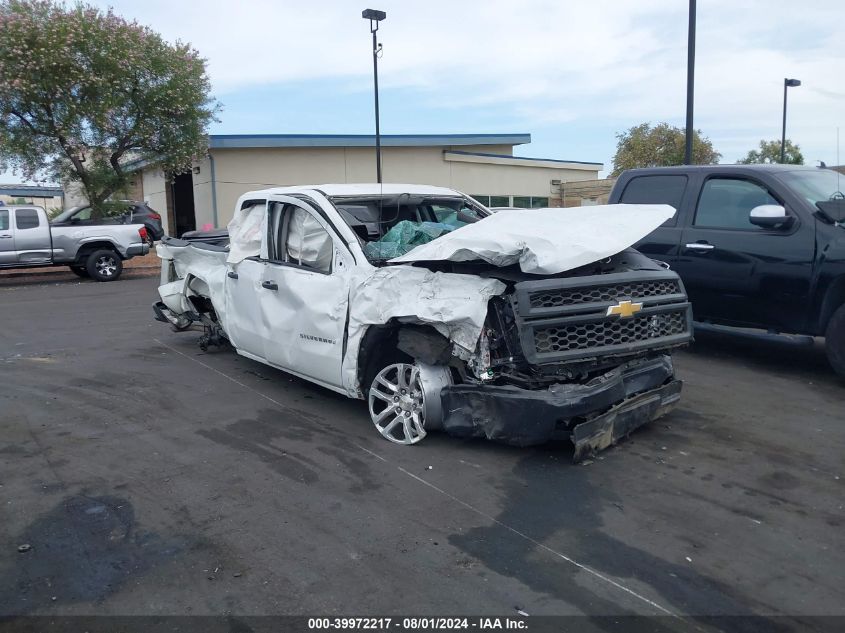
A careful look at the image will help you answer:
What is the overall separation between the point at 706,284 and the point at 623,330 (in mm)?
2991

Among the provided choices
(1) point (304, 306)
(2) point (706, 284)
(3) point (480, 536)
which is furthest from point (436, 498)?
(2) point (706, 284)

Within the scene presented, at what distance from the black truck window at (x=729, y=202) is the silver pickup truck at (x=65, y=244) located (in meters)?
14.3

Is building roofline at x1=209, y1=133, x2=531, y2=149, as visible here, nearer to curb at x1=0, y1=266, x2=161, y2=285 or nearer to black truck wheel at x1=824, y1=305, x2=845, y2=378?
curb at x1=0, y1=266, x2=161, y2=285

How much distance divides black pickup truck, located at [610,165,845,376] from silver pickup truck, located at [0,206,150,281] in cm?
1359

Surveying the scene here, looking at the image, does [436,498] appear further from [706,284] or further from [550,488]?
[706,284]

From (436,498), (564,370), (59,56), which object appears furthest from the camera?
(59,56)

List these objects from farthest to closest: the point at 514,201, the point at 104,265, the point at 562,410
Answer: the point at 514,201, the point at 104,265, the point at 562,410

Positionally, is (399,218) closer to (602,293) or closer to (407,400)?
(407,400)

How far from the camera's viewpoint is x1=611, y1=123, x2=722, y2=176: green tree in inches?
1244

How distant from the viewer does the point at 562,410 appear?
471cm

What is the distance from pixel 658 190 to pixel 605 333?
3935 millimetres

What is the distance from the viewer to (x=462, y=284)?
4.99 m

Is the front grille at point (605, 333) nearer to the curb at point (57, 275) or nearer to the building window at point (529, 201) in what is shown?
the curb at point (57, 275)

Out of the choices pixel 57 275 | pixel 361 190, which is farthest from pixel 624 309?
pixel 57 275
